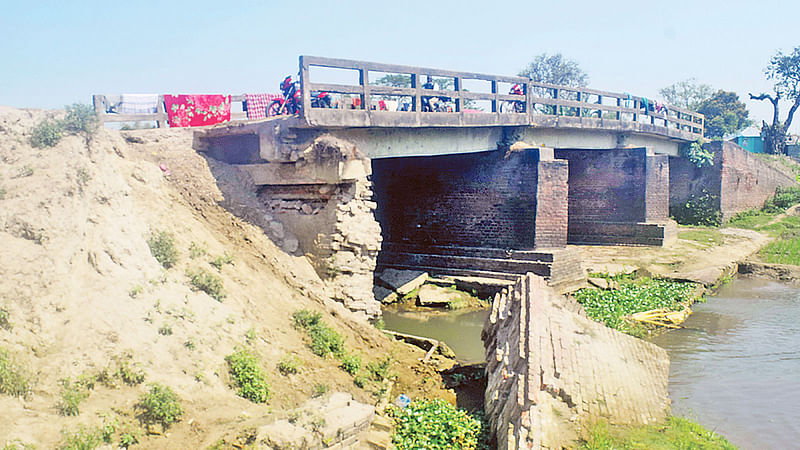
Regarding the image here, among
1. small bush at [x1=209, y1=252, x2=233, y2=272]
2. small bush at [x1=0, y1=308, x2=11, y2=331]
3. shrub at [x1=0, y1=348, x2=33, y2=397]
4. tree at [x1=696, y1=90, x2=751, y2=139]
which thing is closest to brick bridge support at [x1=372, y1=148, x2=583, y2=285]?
small bush at [x1=209, y1=252, x2=233, y2=272]

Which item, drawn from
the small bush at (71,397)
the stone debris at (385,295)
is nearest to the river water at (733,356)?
the stone debris at (385,295)

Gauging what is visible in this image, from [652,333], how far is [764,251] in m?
12.4

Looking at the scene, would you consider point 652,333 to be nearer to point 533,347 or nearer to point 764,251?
point 533,347

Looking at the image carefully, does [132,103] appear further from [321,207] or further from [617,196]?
[617,196]

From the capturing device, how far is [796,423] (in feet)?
22.4

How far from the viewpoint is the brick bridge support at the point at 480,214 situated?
A: 45.2ft

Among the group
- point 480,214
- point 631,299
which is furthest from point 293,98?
point 631,299

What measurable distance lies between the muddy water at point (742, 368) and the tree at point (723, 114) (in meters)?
33.5

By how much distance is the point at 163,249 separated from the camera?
623 cm

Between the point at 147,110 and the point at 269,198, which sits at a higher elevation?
the point at 147,110

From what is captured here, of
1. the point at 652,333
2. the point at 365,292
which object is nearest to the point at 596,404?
the point at 365,292

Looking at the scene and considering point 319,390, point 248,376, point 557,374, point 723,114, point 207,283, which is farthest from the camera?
point 723,114

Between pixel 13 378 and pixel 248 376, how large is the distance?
1.89m

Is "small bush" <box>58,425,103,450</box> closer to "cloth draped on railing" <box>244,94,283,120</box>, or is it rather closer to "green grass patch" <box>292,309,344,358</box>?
"green grass patch" <box>292,309,344,358</box>
